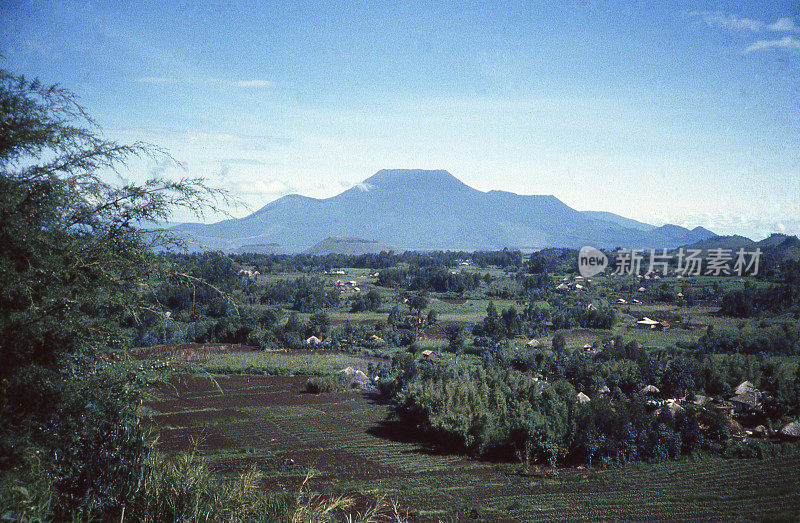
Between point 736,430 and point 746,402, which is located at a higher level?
point 746,402

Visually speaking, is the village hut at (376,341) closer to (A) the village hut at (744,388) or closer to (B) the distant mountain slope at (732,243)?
(A) the village hut at (744,388)

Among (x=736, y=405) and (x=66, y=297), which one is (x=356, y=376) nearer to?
(x=736, y=405)

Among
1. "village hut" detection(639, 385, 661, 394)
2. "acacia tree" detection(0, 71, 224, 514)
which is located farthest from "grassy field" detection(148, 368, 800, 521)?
"acacia tree" detection(0, 71, 224, 514)

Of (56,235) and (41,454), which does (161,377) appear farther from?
(56,235)

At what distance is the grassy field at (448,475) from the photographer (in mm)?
16625

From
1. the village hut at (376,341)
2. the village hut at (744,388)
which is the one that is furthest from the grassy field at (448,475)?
the village hut at (376,341)

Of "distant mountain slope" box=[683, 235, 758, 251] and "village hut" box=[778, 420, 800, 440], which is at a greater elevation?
"distant mountain slope" box=[683, 235, 758, 251]

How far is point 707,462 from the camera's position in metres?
22.3

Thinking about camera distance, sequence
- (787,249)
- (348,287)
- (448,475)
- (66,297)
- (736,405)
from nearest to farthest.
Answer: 1. (66,297)
2. (448,475)
3. (736,405)
4. (787,249)
5. (348,287)

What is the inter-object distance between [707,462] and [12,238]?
27.0 m

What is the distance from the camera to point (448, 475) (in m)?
20.5

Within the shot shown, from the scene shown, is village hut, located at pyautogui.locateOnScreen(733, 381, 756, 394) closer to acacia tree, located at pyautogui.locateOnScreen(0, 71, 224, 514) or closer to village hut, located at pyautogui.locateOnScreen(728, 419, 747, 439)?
A: village hut, located at pyautogui.locateOnScreen(728, 419, 747, 439)

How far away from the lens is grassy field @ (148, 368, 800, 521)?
16625mm

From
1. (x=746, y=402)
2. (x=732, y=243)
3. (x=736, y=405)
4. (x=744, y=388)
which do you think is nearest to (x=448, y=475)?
(x=736, y=405)
